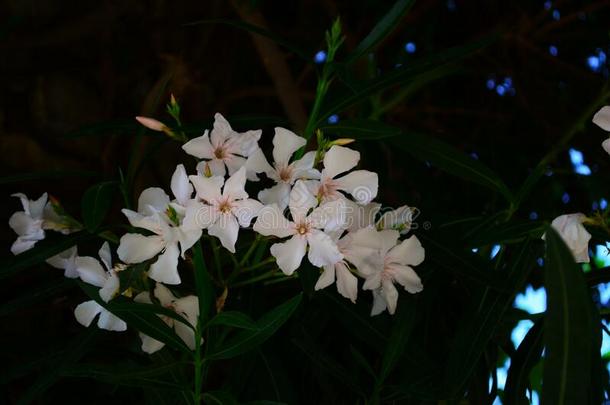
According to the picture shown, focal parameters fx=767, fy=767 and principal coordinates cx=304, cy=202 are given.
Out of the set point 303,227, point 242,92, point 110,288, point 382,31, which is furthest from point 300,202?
point 242,92

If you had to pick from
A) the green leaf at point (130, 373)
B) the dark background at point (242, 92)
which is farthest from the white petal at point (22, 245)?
the green leaf at point (130, 373)

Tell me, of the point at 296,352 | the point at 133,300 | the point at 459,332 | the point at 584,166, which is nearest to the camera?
the point at 133,300

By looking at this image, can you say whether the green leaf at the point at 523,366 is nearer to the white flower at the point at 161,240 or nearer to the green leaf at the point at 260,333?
the green leaf at the point at 260,333

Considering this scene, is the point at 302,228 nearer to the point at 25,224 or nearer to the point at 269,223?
the point at 269,223

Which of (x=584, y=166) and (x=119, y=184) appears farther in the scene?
(x=584, y=166)

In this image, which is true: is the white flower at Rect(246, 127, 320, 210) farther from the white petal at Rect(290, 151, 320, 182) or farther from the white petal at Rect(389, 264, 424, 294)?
the white petal at Rect(389, 264, 424, 294)

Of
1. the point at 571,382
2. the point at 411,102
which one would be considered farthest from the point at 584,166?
the point at 571,382

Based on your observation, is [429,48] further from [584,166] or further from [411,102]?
[584,166]
